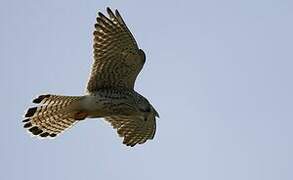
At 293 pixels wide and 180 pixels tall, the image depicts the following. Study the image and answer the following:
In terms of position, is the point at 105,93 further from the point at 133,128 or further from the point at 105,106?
the point at 133,128

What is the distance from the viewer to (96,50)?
2095cm

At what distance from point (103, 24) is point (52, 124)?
2.18m

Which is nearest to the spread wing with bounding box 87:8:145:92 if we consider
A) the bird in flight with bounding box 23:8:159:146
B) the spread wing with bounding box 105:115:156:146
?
the bird in flight with bounding box 23:8:159:146

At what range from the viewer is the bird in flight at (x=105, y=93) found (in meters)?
20.8

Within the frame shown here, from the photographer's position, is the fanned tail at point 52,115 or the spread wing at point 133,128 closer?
the fanned tail at point 52,115

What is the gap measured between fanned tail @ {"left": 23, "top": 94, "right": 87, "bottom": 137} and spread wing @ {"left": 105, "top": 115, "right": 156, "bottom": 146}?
48.8 inches

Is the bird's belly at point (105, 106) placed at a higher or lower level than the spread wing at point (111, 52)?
lower

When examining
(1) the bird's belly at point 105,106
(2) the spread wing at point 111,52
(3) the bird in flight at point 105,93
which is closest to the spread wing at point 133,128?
(3) the bird in flight at point 105,93

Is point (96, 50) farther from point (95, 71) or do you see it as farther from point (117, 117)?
point (117, 117)

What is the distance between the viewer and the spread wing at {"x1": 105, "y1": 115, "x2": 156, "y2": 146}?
2206cm

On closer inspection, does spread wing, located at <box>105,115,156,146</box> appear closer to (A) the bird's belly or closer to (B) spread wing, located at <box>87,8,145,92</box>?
(A) the bird's belly

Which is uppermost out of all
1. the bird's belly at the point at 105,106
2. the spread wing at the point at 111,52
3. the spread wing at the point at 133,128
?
the spread wing at the point at 111,52

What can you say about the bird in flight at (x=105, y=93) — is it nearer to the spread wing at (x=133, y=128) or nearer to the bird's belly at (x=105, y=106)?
the bird's belly at (x=105, y=106)

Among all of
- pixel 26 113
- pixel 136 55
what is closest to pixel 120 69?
pixel 136 55
